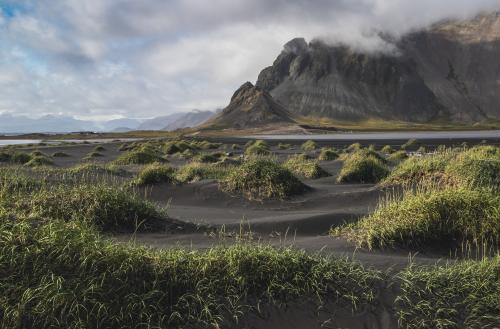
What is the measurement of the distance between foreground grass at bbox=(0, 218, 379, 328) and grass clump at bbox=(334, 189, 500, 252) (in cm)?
287

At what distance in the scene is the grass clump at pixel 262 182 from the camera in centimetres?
1975

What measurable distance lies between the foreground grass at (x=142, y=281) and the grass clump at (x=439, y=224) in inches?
113

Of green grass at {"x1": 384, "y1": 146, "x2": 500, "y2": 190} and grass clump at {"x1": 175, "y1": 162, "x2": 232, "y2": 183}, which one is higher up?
green grass at {"x1": 384, "y1": 146, "x2": 500, "y2": 190}

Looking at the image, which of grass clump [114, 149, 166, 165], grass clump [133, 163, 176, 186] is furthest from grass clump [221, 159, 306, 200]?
grass clump [114, 149, 166, 165]

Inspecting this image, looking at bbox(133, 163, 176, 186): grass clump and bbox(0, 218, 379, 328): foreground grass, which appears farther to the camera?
bbox(133, 163, 176, 186): grass clump

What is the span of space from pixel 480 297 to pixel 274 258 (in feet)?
11.8

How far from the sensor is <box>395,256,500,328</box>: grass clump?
7402mm

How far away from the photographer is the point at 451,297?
7.91 metres

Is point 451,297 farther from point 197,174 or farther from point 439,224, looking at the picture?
point 197,174

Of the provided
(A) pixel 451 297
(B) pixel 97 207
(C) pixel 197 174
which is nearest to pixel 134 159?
(C) pixel 197 174

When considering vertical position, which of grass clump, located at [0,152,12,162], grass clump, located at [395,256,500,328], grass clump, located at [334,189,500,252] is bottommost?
grass clump, located at [395,256,500,328]

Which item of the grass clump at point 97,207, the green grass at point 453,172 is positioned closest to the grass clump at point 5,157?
the grass clump at point 97,207

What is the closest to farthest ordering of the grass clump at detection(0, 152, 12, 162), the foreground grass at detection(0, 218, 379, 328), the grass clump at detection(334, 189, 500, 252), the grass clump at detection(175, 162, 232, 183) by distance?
1. the foreground grass at detection(0, 218, 379, 328)
2. the grass clump at detection(334, 189, 500, 252)
3. the grass clump at detection(175, 162, 232, 183)
4. the grass clump at detection(0, 152, 12, 162)

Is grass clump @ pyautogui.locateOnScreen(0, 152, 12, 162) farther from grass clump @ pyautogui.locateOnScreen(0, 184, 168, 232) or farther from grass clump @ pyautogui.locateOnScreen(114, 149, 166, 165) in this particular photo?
grass clump @ pyautogui.locateOnScreen(0, 184, 168, 232)
